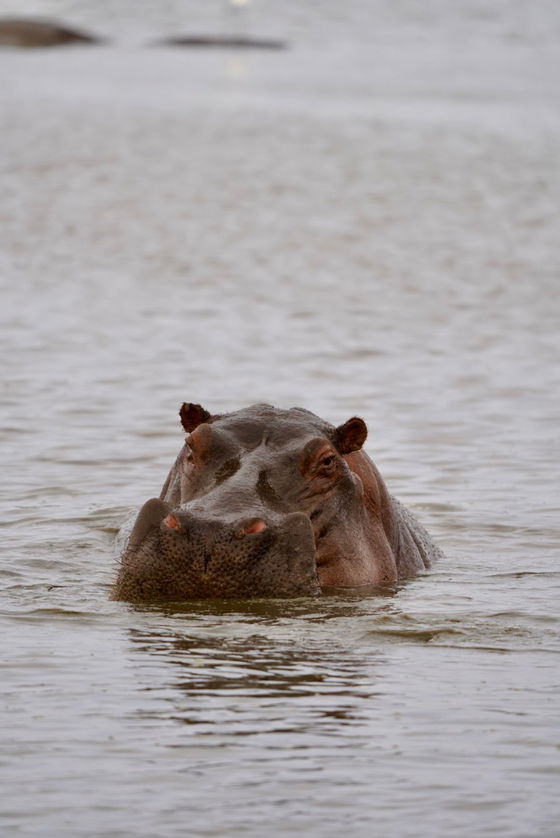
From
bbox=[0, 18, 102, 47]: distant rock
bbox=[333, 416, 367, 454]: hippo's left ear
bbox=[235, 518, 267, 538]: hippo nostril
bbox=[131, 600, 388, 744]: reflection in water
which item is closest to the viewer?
bbox=[131, 600, 388, 744]: reflection in water

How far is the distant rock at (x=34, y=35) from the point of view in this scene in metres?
70.1

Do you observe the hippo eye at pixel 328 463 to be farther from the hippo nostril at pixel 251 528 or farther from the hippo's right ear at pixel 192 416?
the hippo nostril at pixel 251 528

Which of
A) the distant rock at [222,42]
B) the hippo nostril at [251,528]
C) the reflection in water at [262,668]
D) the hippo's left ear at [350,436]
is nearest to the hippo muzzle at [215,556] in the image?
the hippo nostril at [251,528]

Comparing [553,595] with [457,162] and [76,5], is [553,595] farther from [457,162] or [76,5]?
[76,5]

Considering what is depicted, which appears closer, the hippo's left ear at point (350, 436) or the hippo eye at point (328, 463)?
the hippo eye at point (328, 463)

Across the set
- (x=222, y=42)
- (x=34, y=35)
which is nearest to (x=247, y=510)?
(x=34, y=35)

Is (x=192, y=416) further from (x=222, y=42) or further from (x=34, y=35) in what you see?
(x=222, y=42)

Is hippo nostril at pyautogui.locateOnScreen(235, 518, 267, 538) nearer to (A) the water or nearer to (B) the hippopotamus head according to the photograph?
(B) the hippopotamus head

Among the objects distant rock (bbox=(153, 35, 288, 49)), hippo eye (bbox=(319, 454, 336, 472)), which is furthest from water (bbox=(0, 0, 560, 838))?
distant rock (bbox=(153, 35, 288, 49))

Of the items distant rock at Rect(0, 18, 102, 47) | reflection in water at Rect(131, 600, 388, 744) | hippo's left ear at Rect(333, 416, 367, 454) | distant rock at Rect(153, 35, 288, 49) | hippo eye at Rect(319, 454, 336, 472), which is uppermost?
distant rock at Rect(153, 35, 288, 49)

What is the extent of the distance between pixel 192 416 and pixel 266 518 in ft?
3.81

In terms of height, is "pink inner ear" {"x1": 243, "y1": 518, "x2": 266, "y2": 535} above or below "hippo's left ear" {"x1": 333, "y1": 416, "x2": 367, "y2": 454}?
below

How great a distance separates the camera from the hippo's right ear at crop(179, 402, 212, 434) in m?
9.03

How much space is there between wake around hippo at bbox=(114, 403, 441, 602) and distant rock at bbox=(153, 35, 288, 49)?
69.9m
